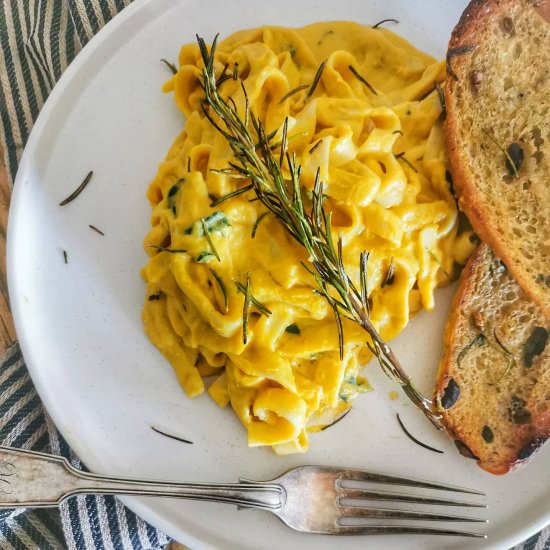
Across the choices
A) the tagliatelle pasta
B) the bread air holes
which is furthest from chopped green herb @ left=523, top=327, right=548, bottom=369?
the tagliatelle pasta

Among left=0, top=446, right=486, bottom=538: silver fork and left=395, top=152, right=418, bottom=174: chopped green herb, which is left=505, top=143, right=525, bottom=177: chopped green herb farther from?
left=0, top=446, right=486, bottom=538: silver fork

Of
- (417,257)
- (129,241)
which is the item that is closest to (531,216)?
(417,257)

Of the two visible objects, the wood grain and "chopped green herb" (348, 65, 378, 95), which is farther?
the wood grain

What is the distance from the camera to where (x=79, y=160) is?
315cm

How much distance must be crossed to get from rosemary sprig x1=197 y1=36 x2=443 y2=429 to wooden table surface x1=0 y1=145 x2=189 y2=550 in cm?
132

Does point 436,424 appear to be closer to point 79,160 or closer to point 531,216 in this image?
point 531,216

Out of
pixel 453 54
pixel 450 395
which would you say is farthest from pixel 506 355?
pixel 453 54

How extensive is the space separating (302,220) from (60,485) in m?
1.44

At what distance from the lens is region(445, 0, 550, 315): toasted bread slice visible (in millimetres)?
2947

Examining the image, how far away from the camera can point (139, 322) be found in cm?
308

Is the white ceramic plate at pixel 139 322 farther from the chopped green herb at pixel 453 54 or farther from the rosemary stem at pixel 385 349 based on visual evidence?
the rosemary stem at pixel 385 349

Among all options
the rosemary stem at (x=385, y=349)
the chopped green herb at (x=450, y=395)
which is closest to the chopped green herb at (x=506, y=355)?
the chopped green herb at (x=450, y=395)

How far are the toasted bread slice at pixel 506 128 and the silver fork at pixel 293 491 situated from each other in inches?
41.1

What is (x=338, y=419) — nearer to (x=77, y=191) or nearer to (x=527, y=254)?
(x=527, y=254)
